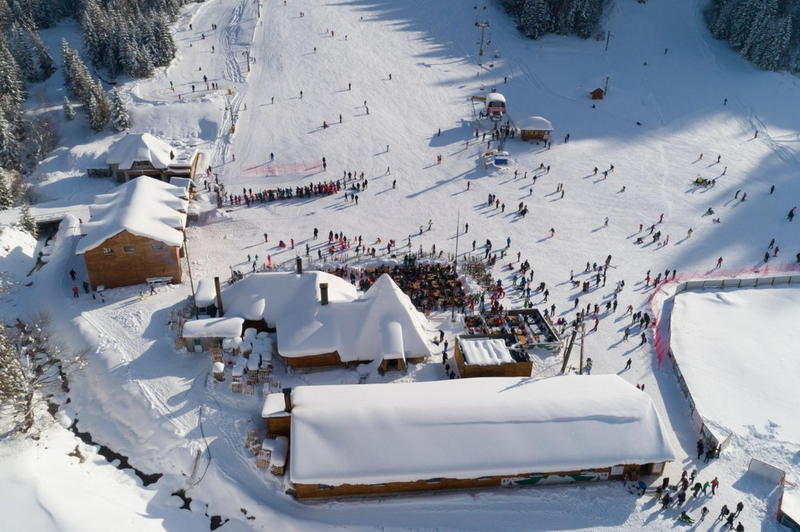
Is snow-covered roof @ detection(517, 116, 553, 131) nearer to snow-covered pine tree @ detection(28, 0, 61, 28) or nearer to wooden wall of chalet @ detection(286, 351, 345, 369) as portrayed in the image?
wooden wall of chalet @ detection(286, 351, 345, 369)

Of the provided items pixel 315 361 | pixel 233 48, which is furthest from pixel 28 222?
pixel 233 48

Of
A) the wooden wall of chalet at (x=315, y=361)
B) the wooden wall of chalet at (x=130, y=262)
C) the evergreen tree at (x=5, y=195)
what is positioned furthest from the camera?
the evergreen tree at (x=5, y=195)

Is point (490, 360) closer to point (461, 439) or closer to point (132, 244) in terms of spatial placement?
point (461, 439)

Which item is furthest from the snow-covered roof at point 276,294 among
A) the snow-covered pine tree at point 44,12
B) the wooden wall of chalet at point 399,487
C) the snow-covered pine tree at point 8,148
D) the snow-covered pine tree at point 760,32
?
the snow-covered pine tree at point 760,32

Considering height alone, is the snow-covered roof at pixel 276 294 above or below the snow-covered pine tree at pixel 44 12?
below

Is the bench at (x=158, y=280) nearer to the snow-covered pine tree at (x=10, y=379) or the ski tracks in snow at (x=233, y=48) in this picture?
the snow-covered pine tree at (x=10, y=379)

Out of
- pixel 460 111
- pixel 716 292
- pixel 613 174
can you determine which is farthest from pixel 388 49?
pixel 716 292
